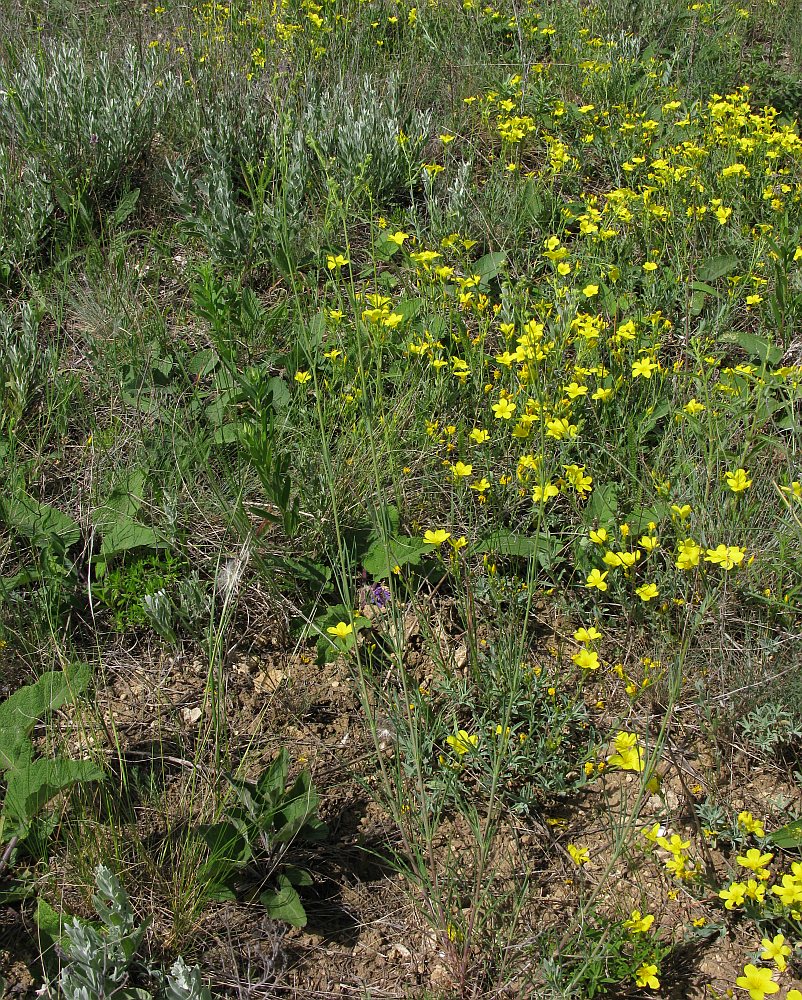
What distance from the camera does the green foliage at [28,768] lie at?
1.88 m

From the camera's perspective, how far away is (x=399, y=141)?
147 inches

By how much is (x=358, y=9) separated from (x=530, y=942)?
17.8ft

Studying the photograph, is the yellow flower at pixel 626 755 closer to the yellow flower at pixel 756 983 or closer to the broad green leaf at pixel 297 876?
the yellow flower at pixel 756 983

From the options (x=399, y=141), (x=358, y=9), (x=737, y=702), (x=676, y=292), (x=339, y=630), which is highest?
(x=358, y=9)

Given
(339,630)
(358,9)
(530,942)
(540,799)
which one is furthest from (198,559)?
(358,9)

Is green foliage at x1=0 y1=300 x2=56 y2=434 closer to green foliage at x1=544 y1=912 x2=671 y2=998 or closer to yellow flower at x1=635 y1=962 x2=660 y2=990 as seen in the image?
green foliage at x1=544 y1=912 x2=671 y2=998

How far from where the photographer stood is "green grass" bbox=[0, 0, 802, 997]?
6.21ft

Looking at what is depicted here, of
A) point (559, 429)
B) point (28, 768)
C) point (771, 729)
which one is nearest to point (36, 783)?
point (28, 768)

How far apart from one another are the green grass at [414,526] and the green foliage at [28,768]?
0.14ft

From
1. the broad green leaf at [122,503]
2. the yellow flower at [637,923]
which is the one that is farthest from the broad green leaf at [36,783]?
the yellow flower at [637,923]

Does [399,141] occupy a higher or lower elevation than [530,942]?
higher

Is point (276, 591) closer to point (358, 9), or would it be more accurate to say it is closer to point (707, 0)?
point (358, 9)

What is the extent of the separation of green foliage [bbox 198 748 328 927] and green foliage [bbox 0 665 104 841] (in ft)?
1.02

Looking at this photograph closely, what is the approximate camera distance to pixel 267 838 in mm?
1883
